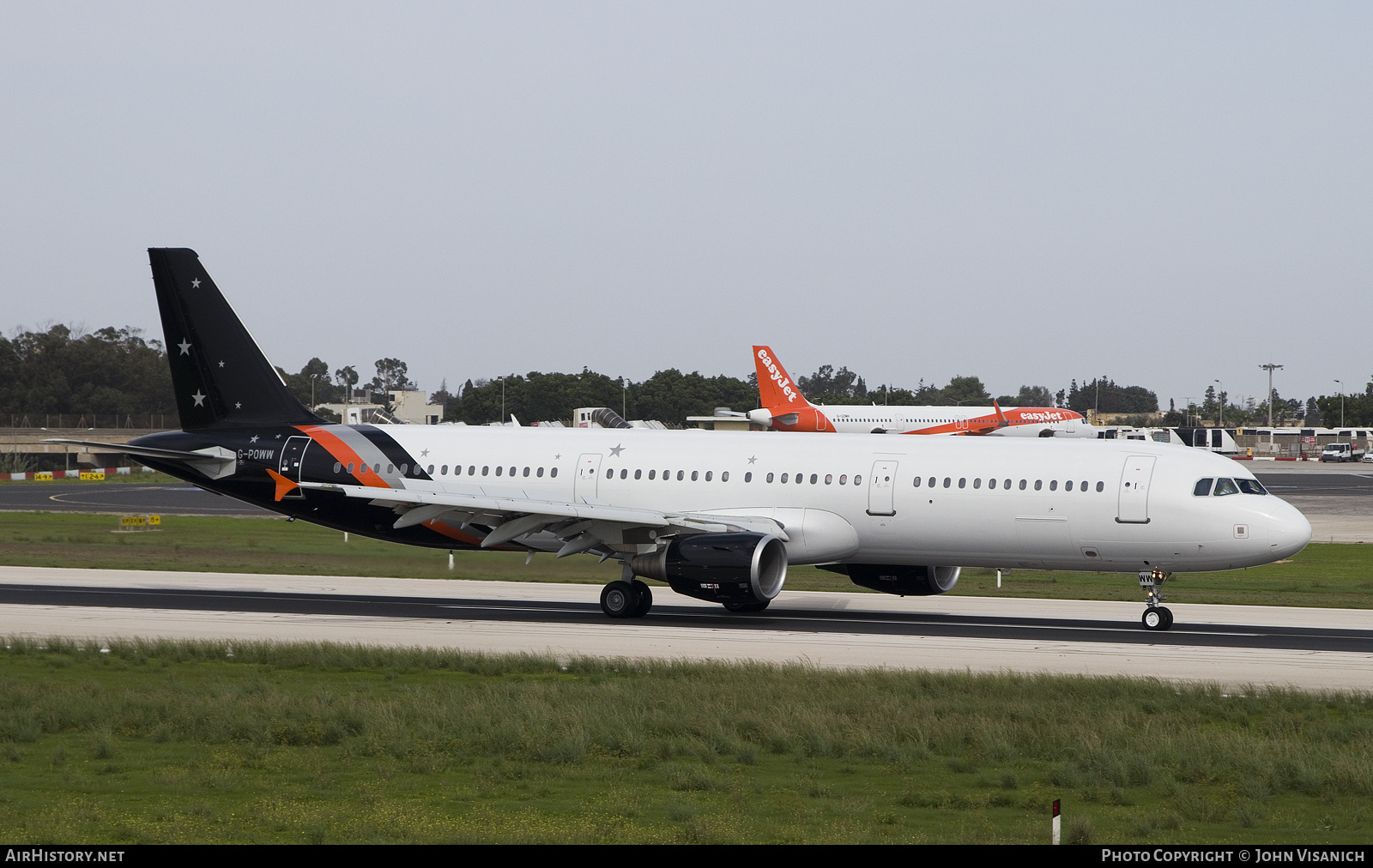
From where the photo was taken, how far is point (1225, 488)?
91.1ft

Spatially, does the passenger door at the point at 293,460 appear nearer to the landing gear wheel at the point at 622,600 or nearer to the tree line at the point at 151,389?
the landing gear wheel at the point at 622,600

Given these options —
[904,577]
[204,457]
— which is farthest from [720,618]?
[204,457]

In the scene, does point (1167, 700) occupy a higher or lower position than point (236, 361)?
lower

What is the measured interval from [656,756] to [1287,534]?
52.6ft

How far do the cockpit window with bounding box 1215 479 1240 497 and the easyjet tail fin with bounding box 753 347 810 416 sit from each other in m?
83.0

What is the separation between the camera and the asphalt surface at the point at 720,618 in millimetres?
27078

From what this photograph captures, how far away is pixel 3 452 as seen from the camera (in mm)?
124188

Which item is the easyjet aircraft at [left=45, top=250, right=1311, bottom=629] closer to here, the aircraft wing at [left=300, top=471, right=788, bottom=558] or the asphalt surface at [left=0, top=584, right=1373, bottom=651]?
the aircraft wing at [left=300, top=471, right=788, bottom=558]

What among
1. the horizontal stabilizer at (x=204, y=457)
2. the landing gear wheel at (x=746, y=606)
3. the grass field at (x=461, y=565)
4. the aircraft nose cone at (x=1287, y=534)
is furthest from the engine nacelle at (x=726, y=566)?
the horizontal stabilizer at (x=204, y=457)

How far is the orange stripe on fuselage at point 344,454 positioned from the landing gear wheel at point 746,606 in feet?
27.5

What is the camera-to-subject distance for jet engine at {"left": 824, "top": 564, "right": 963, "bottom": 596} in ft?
102
